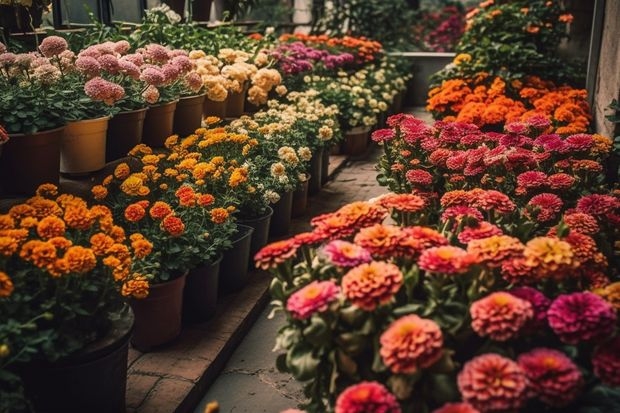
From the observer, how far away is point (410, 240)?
177 centimetres

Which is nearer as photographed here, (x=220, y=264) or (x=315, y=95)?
(x=220, y=264)

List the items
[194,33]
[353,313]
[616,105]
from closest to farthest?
[353,313] → [616,105] → [194,33]

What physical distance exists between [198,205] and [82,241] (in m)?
0.85

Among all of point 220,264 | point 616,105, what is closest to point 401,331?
point 220,264

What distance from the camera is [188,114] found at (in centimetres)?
444

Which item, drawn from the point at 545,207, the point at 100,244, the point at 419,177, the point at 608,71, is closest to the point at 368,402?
the point at 100,244

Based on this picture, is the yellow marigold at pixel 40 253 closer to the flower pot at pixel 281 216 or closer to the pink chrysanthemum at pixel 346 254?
the pink chrysanthemum at pixel 346 254

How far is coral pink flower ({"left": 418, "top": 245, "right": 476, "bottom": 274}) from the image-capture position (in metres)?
1.64

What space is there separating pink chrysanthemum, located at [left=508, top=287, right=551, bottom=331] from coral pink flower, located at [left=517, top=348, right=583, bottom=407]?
103mm

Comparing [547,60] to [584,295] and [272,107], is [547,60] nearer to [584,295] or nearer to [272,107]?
→ [272,107]

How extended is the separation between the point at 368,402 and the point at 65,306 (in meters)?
1.11

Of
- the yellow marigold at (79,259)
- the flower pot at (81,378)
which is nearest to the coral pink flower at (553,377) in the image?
the yellow marigold at (79,259)

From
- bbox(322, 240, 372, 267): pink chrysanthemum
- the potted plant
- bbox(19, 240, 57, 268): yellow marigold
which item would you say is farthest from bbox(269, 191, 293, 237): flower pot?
bbox(322, 240, 372, 267): pink chrysanthemum

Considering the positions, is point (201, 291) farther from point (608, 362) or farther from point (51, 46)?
point (608, 362)
